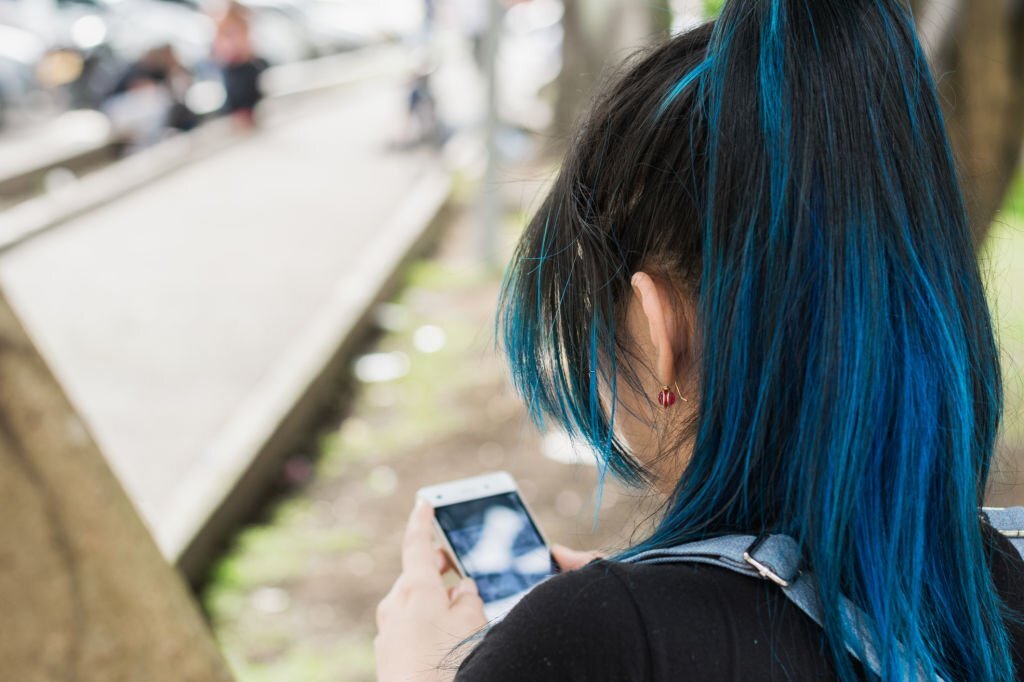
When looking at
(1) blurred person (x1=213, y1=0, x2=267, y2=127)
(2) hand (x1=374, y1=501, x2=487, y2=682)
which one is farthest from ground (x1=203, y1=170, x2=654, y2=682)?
(1) blurred person (x1=213, y1=0, x2=267, y2=127)

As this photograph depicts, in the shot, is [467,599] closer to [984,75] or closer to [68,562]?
[68,562]

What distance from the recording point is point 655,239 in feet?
3.71

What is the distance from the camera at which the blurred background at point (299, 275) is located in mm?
3859

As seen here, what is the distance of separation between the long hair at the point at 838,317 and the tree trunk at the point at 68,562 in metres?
1.07

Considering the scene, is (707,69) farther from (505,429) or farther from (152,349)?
(152,349)

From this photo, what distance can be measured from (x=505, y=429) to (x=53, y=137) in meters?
8.59

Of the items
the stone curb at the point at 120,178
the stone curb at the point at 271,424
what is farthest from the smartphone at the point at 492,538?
the stone curb at the point at 120,178

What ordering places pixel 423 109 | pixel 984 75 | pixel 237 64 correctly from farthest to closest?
1. pixel 237 64
2. pixel 423 109
3. pixel 984 75

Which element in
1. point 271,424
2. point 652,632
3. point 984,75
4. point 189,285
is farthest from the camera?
point 189,285

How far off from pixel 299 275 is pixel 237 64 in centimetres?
578

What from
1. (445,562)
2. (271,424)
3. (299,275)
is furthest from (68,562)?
(299,275)

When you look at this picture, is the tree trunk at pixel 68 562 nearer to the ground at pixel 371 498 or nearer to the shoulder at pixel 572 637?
the shoulder at pixel 572 637

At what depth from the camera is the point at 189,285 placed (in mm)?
7336

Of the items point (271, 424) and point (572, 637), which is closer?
point (572, 637)
